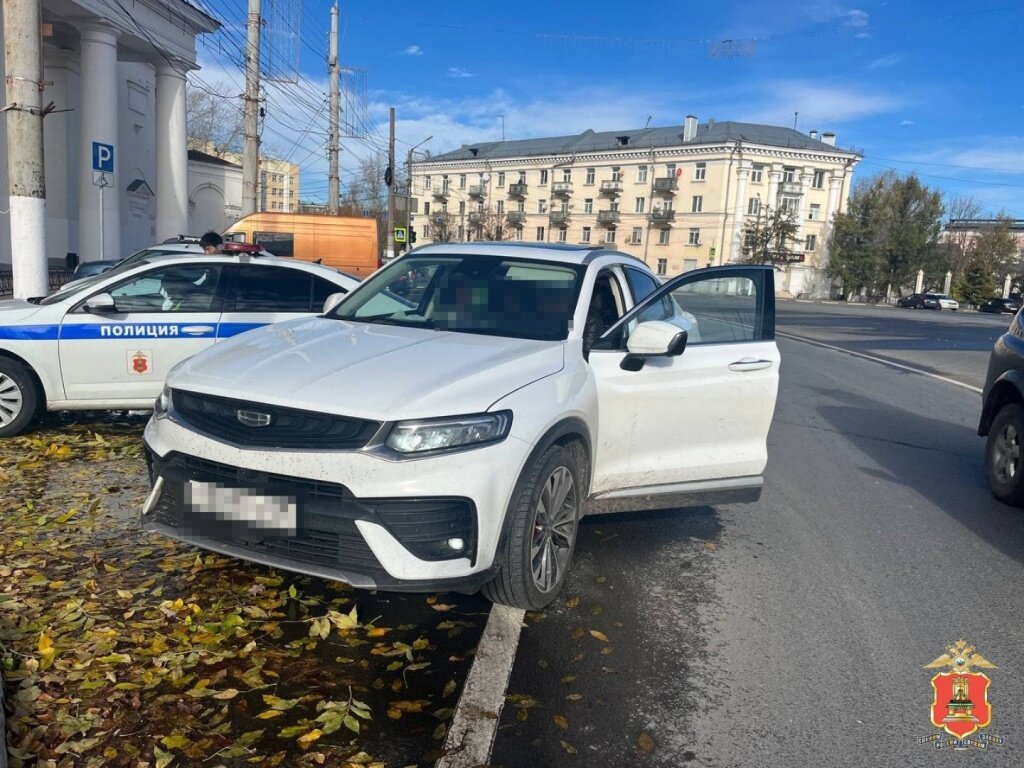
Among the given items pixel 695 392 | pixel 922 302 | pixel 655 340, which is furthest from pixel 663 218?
pixel 655 340

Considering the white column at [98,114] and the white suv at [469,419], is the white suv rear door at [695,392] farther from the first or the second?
the white column at [98,114]

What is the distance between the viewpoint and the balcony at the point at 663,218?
259 feet

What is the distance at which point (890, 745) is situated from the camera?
2.97m

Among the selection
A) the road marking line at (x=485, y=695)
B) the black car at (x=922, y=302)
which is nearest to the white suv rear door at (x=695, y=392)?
the road marking line at (x=485, y=695)

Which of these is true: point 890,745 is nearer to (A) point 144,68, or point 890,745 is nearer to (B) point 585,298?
(B) point 585,298

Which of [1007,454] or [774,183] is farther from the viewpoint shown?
[774,183]

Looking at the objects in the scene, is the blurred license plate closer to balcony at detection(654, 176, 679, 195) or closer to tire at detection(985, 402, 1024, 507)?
tire at detection(985, 402, 1024, 507)

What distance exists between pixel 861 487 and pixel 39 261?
882 cm

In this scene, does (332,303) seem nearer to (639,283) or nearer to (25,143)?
(639,283)

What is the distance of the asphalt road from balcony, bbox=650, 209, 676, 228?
74.5 m

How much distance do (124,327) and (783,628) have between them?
217 inches

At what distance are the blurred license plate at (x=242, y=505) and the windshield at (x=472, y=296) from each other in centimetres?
155

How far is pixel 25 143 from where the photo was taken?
861 cm

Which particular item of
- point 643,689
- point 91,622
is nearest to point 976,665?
point 643,689
